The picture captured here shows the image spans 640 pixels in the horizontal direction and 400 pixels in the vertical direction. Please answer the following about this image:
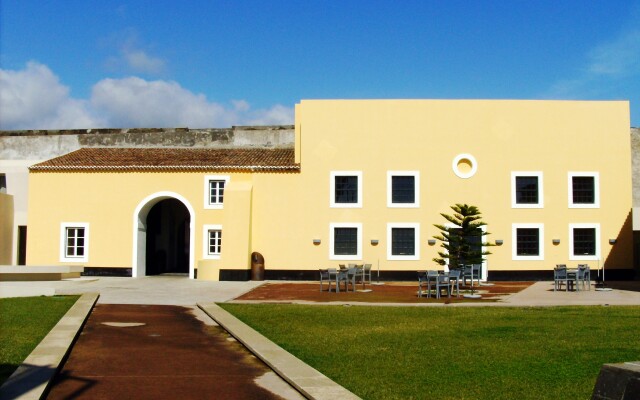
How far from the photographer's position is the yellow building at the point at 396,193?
92.3 feet

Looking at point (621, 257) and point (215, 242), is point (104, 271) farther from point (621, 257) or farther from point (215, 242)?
point (621, 257)

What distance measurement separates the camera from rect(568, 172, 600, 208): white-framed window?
92.6 feet

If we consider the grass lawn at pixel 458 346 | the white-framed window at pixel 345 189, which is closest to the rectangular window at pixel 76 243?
the white-framed window at pixel 345 189

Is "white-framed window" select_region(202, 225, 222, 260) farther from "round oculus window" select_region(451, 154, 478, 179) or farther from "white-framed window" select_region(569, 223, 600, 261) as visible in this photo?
"white-framed window" select_region(569, 223, 600, 261)

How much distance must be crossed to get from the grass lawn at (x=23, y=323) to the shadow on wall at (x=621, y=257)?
20410mm

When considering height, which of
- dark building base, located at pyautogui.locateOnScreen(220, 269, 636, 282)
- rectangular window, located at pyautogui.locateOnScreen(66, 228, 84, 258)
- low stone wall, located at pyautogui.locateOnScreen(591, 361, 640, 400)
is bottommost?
A: dark building base, located at pyautogui.locateOnScreen(220, 269, 636, 282)

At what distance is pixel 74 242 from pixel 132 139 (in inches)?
289

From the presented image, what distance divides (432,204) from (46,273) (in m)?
14.5

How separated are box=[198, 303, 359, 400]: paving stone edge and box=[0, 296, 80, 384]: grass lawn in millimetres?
2907

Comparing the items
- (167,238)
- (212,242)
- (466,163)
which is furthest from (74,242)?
(466,163)

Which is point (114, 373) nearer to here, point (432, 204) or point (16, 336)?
point (16, 336)

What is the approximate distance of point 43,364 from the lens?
822 centimetres

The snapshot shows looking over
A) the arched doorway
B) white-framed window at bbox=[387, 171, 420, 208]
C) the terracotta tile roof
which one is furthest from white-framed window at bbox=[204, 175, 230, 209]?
white-framed window at bbox=[387, 171, 420, 208]

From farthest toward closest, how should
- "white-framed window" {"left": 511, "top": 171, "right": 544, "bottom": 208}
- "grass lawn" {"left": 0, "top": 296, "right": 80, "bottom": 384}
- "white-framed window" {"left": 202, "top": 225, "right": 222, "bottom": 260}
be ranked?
"white-framed window" {"left": 202, "top": 225, "right": 222, "bottom": 260}
"white-framed window" {"left": 511, "top": 171, "right": 544, "bottom": 208}
"grass lawn" {"left": 0, "top": 296, "right": 80, "bottom": 384}
